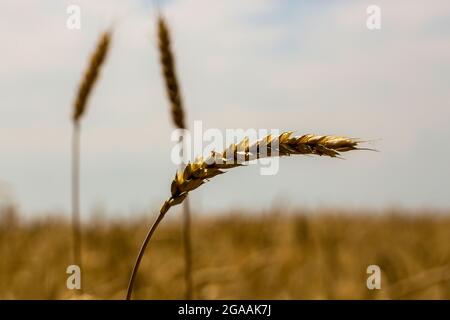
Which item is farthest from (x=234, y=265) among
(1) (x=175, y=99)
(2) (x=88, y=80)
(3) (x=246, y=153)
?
(3) (x=246, y=153)

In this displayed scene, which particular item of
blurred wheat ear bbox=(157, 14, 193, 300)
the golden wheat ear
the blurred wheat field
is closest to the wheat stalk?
blurred wheat ear bbox=(157, 14, 193, 300)

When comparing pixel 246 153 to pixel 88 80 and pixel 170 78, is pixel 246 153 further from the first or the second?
pixel 88 80

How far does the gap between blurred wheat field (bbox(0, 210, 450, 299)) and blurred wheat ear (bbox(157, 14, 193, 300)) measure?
475 millimetres

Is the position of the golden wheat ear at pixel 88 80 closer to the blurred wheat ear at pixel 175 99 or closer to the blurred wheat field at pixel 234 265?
the blurred wheat ear at pixel 175 99

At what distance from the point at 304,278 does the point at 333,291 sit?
0.32 m

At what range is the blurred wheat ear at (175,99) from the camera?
2.62 metres

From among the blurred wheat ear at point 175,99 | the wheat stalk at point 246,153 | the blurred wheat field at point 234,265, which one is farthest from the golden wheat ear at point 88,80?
the wheat stalk at point 246,153

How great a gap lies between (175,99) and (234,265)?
2057mm

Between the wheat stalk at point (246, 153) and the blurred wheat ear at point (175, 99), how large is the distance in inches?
47.2

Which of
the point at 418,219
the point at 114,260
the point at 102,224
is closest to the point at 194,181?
the point at 114,260

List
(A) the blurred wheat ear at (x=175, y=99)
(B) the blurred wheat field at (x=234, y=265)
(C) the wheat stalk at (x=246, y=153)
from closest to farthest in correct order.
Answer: (C) the wheat stalk at (x=246, y=153), (A) the blurred wheat ear at (x=175, y=99), (B) the blurred wheat field at (x=234, y=265)

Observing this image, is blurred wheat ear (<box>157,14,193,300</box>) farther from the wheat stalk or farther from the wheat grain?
the wheat stalk

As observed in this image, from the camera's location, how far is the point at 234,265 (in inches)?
178

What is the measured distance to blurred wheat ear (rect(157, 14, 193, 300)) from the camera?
2.62m
